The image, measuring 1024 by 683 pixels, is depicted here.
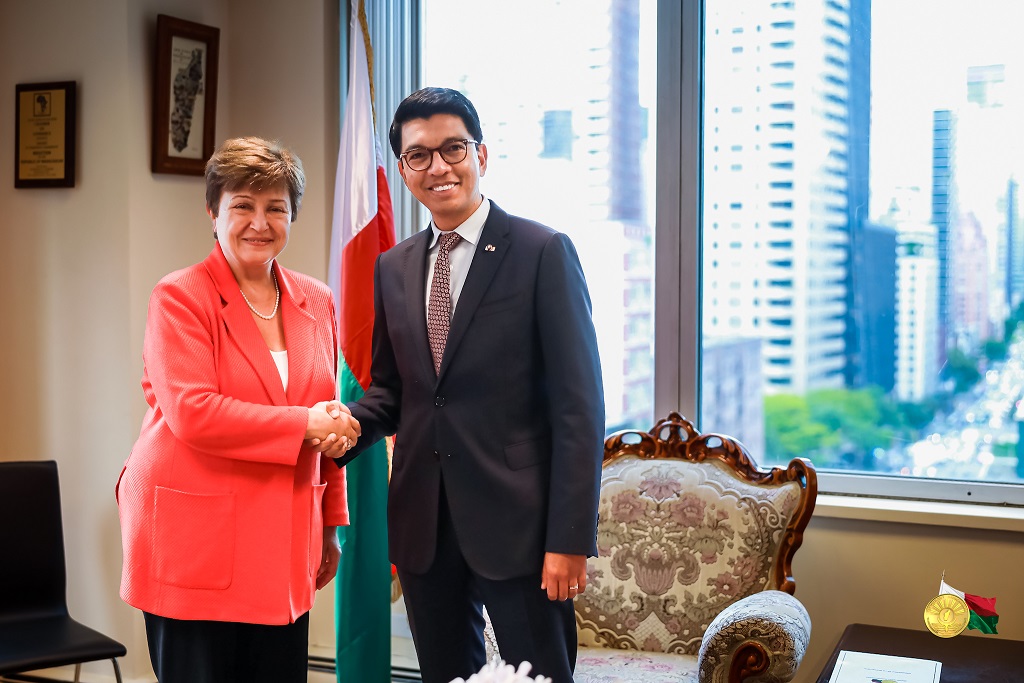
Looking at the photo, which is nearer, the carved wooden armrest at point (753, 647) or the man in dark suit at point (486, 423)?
the man in dark suit at point (486, 423)

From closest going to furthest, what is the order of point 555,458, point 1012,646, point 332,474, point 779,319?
point 555,458 → point 332,474 → point 1012,646 → point 779,319

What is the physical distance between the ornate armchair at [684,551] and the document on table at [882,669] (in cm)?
30

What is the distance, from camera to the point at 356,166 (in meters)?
3.11

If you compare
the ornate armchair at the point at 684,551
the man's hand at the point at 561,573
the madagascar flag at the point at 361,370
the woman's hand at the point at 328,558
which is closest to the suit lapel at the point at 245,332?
the woman's hand at the point at 328,558

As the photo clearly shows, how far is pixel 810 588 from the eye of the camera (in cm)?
302

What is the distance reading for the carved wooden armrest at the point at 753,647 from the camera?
2305mm

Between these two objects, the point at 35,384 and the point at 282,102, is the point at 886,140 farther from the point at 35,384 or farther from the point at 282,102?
the point at 35,384

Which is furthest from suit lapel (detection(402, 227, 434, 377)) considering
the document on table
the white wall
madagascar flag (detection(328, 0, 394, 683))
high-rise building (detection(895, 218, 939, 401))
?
high-rise building (detection(895, 218, 939, 401))

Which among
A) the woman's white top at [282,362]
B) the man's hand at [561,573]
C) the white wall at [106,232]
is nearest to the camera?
the man's hand at [561,573]

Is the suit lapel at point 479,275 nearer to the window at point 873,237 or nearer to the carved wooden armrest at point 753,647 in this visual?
the carved wooden armrest at point 753,647

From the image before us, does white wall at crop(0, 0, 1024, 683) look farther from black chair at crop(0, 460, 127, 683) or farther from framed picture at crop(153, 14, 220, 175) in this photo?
black chair at crop(0, 460, 127, 683)

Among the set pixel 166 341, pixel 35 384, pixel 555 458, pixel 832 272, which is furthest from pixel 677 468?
pixel 35 384

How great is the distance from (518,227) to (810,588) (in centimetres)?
166

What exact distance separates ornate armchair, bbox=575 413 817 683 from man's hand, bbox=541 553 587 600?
80 centimetres
